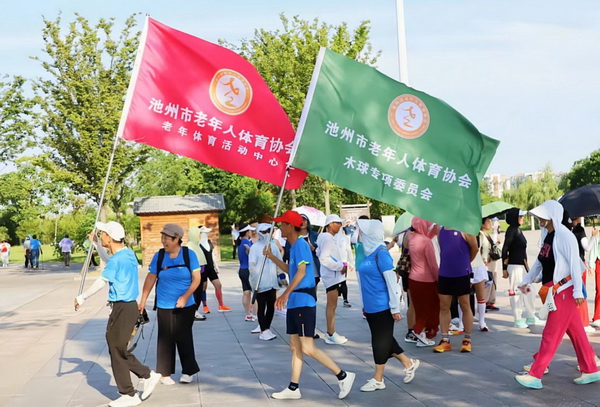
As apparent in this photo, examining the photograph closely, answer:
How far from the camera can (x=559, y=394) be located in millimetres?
6984

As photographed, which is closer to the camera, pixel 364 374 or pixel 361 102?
pixel 361 102

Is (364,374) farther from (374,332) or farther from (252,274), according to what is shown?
(252,274)

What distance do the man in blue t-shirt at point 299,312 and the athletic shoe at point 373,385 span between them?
23 centimetres

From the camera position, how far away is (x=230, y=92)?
8133mm

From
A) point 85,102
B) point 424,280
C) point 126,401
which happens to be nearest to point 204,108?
point 126,401

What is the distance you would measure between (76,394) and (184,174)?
181ft

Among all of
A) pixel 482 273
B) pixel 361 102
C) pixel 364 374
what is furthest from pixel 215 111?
pixel 482 273

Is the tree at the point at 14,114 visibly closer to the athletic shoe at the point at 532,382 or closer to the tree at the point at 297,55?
the tree at the point at 297,55

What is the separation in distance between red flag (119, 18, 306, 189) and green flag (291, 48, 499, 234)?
0.60m

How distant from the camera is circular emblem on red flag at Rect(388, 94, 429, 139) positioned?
7.53 meters

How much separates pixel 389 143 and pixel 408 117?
0.33m

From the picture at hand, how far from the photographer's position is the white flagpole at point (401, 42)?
16406 millimetres

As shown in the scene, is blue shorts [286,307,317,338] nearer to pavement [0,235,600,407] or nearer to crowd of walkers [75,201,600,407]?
crowd of walkers [75,201,600,407]

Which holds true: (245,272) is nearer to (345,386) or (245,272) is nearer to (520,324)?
(520,324)
